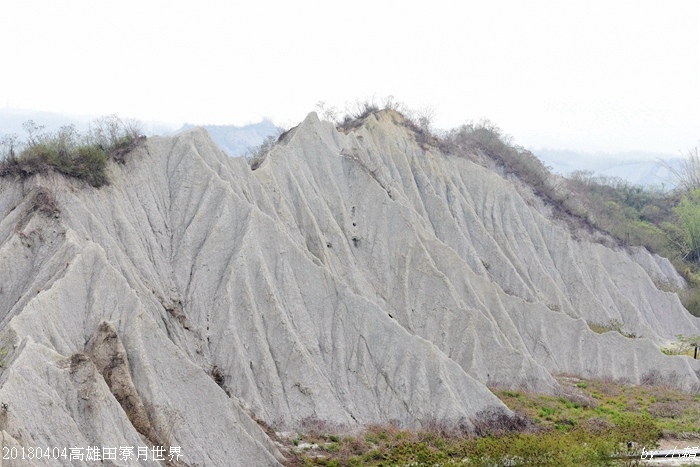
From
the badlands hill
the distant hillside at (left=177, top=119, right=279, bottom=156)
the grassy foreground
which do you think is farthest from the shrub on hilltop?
the distant hillside at (left=177, top=119, right=279, bottom=156)

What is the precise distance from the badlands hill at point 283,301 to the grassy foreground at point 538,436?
1217 millimetres

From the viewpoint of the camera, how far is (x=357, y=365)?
1417 inches

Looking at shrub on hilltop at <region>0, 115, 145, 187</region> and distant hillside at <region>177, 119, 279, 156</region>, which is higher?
distant hillside at <region>177, 119, 279, 156</region>

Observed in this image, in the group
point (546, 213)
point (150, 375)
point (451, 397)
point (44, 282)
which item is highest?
point (546, 213)

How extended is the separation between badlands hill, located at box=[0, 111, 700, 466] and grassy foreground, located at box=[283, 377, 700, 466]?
1.22 metres

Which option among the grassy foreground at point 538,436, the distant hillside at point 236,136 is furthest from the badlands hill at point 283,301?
the distant hillside at point 236,136

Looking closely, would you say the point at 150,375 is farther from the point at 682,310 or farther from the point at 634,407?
the point at 682,310

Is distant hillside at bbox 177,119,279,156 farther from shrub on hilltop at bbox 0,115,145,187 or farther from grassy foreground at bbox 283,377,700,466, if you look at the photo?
grassy foreground at bbox 283,377,700,466

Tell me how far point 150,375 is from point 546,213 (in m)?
43.0

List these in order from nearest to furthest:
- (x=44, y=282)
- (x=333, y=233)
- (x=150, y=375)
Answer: (x=150, y=375), (x=44, y=282), (x=333, y=233)

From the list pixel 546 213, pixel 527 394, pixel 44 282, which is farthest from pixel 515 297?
pixel 44 282

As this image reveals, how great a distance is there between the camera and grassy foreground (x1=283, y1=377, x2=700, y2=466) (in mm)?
28984

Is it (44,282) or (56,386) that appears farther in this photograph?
(44,282)

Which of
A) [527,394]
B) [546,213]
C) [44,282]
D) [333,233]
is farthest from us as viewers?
[546,213]
